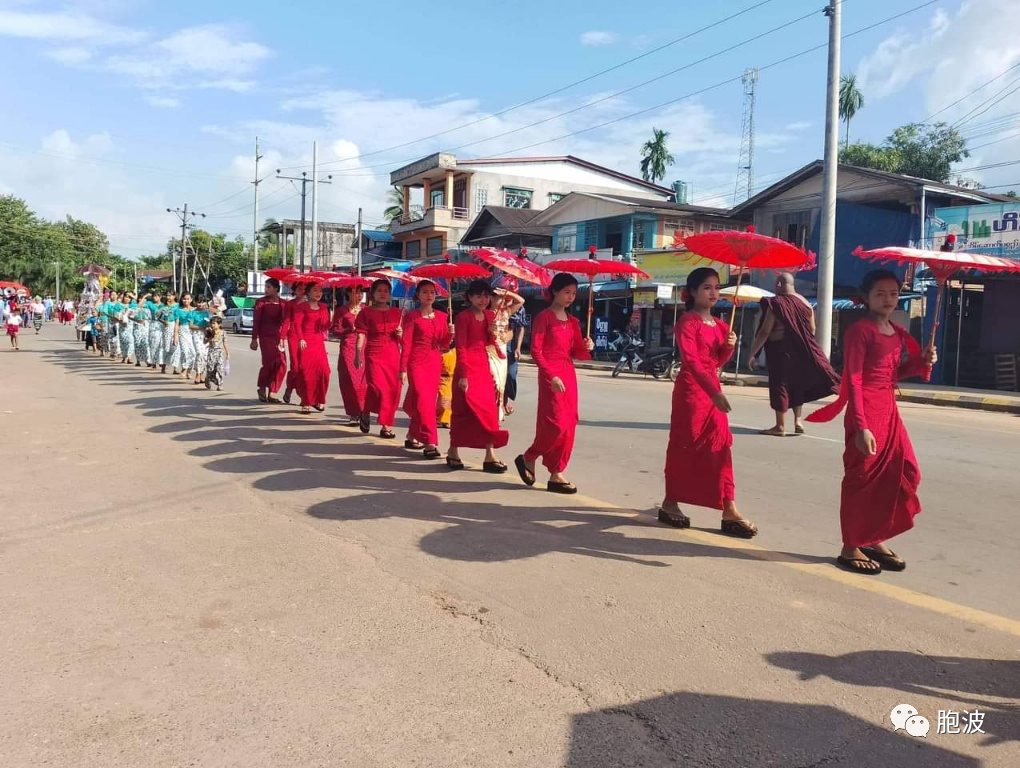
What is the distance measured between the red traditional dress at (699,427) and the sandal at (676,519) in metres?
0.18

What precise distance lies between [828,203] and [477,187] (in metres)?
27.0

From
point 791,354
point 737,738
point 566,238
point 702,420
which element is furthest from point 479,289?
point 566,238

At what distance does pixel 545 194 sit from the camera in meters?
44.8

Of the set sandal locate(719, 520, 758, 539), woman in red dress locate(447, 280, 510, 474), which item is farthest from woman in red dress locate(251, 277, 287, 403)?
sandal locate(719, 520, 758, 539)

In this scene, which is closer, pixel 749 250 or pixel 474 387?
pixel 749 250

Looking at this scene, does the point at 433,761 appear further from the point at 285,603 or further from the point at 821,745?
the point at 285,603

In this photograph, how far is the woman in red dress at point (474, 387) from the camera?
6.90 metres

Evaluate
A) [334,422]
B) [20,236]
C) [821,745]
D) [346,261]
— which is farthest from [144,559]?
[20,236]

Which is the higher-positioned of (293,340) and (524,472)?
(293,340)

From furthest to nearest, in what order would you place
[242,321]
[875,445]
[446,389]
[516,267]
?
[242,321] → [446,389] → [516,267] → [875,445]

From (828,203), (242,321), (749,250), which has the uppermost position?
(828,203)

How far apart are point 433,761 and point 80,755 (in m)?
1.10

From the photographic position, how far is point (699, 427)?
5.14 meters

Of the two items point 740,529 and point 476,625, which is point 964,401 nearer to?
point 740,529
